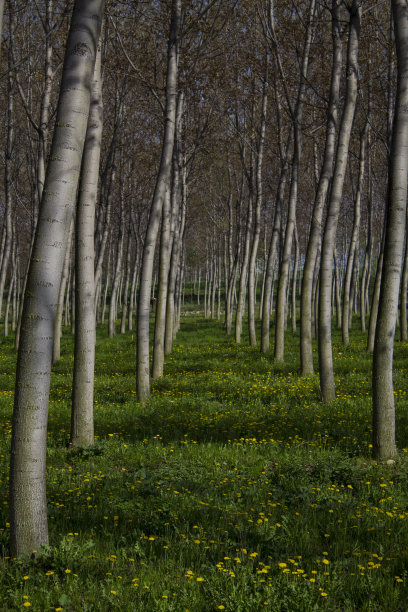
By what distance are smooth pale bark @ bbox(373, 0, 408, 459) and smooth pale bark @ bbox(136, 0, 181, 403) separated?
16.2 ft

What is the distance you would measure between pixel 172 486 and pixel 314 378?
6984mm

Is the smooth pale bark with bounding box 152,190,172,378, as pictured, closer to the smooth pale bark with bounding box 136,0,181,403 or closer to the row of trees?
the row of trees

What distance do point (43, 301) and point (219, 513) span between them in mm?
2622

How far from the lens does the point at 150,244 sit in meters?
10.1

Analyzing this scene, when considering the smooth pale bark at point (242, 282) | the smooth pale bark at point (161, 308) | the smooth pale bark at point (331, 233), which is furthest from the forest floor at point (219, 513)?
the smooth pale bark at point (242, 282)

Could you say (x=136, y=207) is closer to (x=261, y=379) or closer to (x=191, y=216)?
(x=191, y=216)

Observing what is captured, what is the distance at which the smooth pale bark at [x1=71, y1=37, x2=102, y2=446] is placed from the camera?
22.2 feet

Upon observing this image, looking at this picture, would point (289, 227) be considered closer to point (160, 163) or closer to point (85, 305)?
point (160, 163)

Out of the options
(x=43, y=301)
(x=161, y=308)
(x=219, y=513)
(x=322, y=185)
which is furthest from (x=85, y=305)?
(x=322, y=185)

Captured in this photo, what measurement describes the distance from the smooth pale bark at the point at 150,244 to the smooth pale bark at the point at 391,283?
493cm

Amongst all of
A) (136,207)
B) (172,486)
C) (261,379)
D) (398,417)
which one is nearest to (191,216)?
(136,207)

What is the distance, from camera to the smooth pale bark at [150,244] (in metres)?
9.78

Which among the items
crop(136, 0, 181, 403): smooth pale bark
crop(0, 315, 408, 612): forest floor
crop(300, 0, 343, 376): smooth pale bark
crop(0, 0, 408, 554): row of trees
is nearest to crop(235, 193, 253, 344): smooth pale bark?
crop(0, 0, 408, 554): row of trees

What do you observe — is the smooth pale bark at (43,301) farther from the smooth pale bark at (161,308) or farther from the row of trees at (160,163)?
the smooth pale bark at (161,308)
